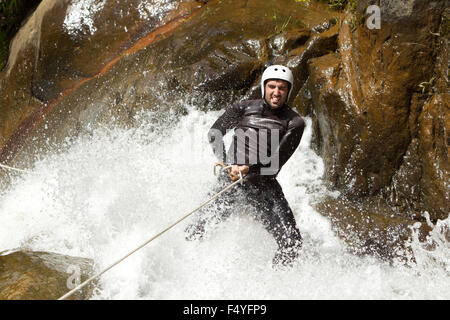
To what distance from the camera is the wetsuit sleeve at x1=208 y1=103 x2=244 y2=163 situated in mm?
4078

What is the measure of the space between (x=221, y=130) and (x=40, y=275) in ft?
7.22

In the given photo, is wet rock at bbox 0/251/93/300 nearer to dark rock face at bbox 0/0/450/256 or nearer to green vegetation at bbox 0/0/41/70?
dark rock face at bbox 0/0/450/256

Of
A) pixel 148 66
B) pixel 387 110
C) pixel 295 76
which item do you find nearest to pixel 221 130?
pixel 387 110

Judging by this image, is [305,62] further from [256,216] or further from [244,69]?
[256,216]

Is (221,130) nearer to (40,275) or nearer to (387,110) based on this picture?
(387,110)

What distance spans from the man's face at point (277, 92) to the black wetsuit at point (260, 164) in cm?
7

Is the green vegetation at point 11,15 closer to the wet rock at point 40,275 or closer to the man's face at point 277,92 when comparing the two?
the wet rock at point 40,275

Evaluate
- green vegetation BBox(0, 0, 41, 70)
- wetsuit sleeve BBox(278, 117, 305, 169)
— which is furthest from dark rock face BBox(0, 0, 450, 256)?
wetsuit sleeve BBox(278, 117, 305, 169)

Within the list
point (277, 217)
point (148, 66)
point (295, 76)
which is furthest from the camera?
point (148, 66)

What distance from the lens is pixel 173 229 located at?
4559mm

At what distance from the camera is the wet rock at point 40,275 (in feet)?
10.9

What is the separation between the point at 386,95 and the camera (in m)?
4.54

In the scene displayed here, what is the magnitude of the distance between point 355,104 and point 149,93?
3.16m

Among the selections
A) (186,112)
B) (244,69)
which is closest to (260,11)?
(244,69)
